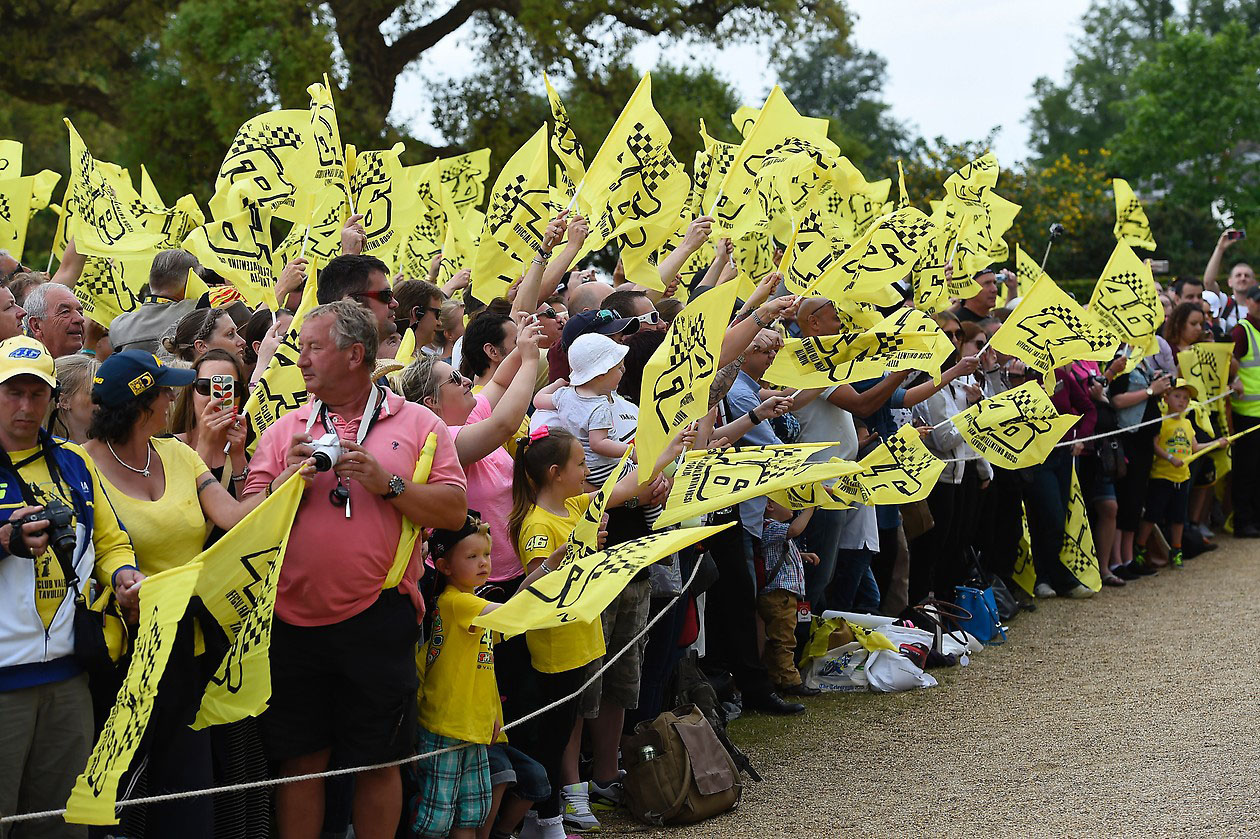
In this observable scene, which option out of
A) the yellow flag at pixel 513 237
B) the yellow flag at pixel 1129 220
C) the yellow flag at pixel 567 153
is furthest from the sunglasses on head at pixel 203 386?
the yellow flag at pixel 1129 220

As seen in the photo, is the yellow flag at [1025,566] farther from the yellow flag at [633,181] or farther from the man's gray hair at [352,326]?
the man's gray hair at [352,326]

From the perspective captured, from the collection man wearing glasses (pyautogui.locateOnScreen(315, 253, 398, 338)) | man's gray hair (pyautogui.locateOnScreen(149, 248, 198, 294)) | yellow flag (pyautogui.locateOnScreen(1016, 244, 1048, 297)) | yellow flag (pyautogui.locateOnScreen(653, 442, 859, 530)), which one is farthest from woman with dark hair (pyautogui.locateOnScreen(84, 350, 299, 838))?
yellow flag (pyautogui.locateOnScreen(1016, 244, 1048, 297))

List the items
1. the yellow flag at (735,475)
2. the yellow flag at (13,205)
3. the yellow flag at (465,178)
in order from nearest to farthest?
the yellow flag at (735,475)
the yellow flag at (13,205)
the yellow flag at (465,178)

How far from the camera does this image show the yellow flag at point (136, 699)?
3.81 meters

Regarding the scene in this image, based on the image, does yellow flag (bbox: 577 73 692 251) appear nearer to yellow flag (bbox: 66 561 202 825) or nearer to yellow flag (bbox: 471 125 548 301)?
yellow flag (bbox: 471 125 548 301)

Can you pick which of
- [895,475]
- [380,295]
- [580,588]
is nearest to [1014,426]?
[895,475]

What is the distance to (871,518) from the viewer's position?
330 inches

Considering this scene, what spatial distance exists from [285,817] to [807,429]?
4.27 meters

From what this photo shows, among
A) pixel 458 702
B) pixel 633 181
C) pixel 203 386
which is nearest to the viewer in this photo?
pixel 203 386

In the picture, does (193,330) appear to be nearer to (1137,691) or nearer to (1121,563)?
(1137,691)

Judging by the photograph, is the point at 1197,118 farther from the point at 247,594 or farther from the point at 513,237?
the point at 247,594

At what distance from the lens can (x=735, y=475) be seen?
5.39 m

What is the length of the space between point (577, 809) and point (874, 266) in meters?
3.24

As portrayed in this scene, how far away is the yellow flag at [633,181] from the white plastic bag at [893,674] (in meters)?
2.65
